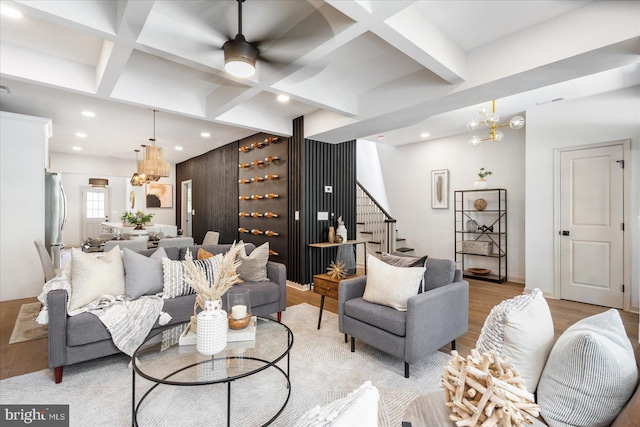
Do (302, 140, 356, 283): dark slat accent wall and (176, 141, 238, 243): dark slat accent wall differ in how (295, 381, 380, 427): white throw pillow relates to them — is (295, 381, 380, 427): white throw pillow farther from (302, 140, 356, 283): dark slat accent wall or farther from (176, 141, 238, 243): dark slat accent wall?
(176, 141, 238, 243): dark slat accent wall

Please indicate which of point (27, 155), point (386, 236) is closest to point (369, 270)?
point (386, 236)

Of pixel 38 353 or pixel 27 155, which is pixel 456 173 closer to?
pixel 38 353

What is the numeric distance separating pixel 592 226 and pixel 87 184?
11.8 metres

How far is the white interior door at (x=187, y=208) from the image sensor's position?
8.83 metres

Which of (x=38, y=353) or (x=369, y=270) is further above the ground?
(x=369, y=270)

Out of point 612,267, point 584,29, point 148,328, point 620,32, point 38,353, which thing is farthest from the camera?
point 612,267

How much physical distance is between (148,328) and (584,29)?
4045mm

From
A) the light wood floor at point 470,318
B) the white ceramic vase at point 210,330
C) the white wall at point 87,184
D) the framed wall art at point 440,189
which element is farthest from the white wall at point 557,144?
the white wall at point 87,184

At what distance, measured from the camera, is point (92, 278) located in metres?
2.50

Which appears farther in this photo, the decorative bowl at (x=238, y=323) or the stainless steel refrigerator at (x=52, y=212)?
the stainless steel refrigerator at (x=52, y=212)

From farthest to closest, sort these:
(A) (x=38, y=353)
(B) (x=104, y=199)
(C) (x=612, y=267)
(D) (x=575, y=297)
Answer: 1. (B) (x=104, y=199)
2. (D) (x=575, y=297)
3. (C) (x=612, y=267)
4. (A) (x=38, y=353)

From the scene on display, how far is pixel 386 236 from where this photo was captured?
654 centimetres

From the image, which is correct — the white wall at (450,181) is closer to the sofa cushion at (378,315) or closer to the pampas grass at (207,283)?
the sofa cushion at (378,315)

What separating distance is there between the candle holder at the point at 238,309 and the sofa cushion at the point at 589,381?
160 cm
